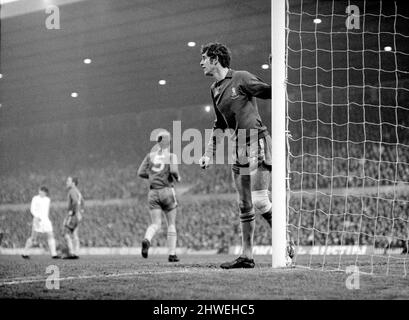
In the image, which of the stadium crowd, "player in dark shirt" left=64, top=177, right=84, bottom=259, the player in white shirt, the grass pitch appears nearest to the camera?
the grass pitch

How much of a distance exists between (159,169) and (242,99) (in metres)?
3.51

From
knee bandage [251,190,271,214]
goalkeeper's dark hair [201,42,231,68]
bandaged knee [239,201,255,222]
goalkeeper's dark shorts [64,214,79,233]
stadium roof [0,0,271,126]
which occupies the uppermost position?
stadium roof [0,0,271,126]

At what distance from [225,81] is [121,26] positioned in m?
10.6

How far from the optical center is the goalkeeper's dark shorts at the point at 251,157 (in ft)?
17.5

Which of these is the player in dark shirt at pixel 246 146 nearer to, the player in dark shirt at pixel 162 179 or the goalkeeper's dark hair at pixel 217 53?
the goalkeeper's dark hair at pixel 217 53

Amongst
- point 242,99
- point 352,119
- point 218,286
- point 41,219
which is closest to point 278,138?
point 242,99

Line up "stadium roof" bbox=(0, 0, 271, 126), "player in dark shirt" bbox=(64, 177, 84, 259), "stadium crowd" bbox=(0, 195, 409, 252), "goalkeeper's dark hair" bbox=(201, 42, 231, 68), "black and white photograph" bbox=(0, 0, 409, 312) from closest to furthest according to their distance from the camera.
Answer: "black and white photograph" bbox=(0, 0, 409, 312)
"goalkeeper's dark hair" bbox=(201, 42, 231, 68)
"player in dark shirt" bbox=(64, 177, 84, 259)
"stadium roof" bbox=(0, 0, 271, 126)
"stadium crowd" bbox=(0, 195, 409, 252)

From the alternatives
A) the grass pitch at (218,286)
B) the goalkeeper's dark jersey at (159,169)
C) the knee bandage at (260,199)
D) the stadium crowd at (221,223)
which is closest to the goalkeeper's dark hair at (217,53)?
the knee bandage at (260,199)

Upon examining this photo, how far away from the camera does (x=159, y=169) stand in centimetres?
862

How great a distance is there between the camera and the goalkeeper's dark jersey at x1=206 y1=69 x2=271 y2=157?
5305 mm

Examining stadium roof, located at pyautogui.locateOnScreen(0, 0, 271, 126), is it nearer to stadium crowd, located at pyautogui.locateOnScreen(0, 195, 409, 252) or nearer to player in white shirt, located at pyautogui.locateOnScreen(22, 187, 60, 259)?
stadium crowd, located at pyautogui.locateOnScreen(0, 195, 409, 252)

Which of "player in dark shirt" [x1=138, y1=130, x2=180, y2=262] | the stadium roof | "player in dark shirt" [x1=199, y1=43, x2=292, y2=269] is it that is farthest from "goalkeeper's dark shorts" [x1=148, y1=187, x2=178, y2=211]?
the stadium roof

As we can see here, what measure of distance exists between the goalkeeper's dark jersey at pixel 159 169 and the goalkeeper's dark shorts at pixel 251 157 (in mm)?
3099

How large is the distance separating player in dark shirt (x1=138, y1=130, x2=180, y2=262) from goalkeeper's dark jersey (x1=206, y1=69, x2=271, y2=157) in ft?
9.93
